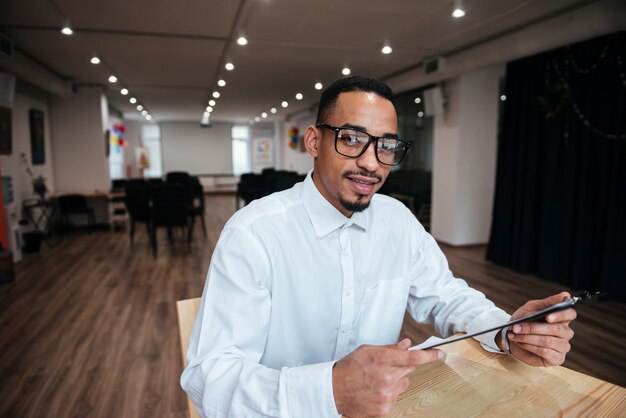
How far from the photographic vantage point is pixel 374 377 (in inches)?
30.1

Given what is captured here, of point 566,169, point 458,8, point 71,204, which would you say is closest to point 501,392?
point 458,8

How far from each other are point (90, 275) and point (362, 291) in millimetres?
5205

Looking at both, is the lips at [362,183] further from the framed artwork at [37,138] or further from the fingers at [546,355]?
the framed artwork at [37,138]

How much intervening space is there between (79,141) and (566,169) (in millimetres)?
8995

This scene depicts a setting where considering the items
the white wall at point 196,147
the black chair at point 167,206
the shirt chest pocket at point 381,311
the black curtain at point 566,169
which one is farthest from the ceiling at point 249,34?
the white wall at point 196,147

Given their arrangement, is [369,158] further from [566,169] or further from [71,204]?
[71,204]

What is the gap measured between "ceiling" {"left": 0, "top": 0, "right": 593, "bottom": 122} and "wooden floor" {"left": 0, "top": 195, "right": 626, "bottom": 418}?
3.04m

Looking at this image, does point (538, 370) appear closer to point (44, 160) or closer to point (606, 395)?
point (606, 395)

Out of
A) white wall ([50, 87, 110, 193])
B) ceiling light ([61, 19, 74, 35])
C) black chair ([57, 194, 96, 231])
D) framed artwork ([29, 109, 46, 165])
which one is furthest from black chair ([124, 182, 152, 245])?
ceiling light ([61, 19, 74, 35])

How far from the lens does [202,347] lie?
0.96 m

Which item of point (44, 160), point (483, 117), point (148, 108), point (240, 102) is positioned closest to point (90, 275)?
point (44, 160)

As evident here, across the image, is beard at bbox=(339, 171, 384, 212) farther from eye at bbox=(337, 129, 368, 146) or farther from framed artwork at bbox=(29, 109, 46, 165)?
framed artwork at bbox=(29, 109, 46, 165)

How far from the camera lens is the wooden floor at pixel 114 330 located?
2.69 m

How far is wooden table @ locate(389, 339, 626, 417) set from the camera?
965 millimetres
